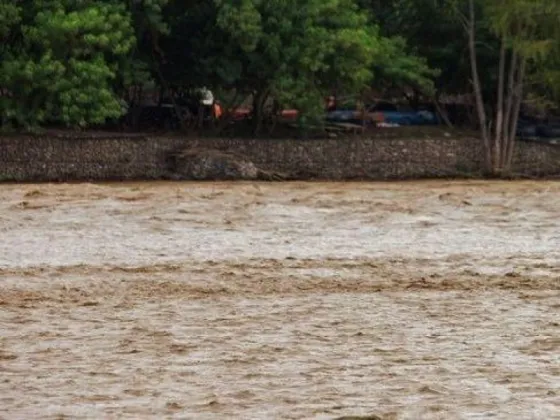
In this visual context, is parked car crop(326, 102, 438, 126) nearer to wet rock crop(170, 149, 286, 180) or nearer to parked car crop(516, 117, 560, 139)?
parked car crop(516, 117, 560, 139)

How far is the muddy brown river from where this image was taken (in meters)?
11.3

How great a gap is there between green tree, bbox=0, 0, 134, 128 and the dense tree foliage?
30 millimetres

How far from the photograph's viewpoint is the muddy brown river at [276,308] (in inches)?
446

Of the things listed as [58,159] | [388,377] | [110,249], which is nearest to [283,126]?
[58,159]

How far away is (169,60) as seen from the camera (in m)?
39.0

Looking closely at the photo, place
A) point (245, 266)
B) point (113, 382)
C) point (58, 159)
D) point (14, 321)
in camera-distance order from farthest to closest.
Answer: point (58, 159)
point (245, 266)
point (14, 321)
point (113, 382)

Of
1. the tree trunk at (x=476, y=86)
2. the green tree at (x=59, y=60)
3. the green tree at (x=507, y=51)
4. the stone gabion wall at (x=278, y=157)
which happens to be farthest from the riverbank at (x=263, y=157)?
the green tree at (x=59, y=60)

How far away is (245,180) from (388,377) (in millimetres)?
24933

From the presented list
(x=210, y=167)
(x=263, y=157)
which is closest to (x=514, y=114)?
(x=263, y=157)

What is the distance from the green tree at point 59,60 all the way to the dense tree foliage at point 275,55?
0.10 feet

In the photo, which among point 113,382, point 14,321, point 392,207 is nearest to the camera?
point 113,382

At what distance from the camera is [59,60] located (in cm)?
3450

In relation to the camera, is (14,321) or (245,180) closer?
(14,321)

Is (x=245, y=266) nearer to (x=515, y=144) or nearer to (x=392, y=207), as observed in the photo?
(x=392, y=207)
